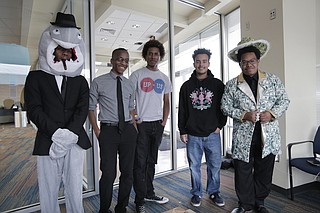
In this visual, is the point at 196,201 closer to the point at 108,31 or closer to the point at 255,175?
the point at 255,175

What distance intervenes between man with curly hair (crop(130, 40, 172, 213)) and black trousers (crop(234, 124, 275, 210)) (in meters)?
0.87

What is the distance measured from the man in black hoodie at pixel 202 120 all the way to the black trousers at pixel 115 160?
649 mm

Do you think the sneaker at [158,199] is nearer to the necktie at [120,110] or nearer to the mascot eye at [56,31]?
the necktie at [120,110]

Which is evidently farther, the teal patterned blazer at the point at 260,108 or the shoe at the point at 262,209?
the shoe at the point at 262,209

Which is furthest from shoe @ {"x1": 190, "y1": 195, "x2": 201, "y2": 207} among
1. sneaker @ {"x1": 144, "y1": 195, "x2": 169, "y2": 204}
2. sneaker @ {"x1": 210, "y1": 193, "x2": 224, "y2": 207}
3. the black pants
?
the black pants

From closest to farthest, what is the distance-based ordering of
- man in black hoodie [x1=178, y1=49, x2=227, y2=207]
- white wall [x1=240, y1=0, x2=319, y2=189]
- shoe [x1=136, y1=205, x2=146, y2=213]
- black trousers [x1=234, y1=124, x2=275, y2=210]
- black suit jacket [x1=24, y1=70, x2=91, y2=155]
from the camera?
black suit jacket [x1=24, y1=70, x2=91, y2=155], black trousers [x1=234, y1=124, x2=275, y2=210], shoe [x1=136, y1=205, x2=146, y2=213], man in black hoodie [x1=178, y1=49, x2=227, y2=207], white wall [x1=240, y1=0, x2=319, y2=189]

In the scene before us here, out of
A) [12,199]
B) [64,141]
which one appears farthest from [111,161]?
[12,199]

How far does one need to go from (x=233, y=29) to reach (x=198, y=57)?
2.26 m

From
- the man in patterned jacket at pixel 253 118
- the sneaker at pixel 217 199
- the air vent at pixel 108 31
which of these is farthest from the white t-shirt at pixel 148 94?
the air vent at pixel 108 31

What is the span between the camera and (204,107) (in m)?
2.34

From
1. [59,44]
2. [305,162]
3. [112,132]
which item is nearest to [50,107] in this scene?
[59,44]

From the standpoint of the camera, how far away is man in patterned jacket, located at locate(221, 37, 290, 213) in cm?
204

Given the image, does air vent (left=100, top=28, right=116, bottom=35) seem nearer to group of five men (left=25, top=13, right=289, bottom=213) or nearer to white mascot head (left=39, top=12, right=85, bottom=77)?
group of five men (left=25, top=13, right=289, bottom=213)

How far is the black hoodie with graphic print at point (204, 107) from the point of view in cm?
233
